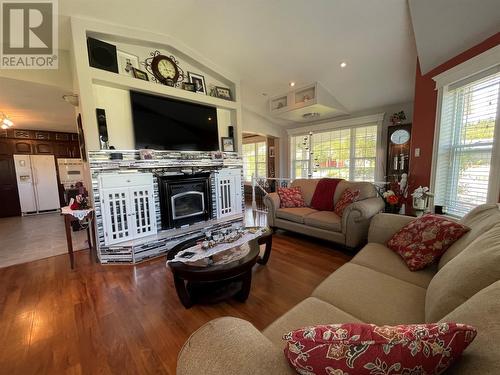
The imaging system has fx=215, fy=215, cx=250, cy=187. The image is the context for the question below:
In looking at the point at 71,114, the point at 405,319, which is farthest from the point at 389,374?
the point at 71,114

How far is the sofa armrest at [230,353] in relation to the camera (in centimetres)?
65

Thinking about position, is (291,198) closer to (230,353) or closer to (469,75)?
(469,75)

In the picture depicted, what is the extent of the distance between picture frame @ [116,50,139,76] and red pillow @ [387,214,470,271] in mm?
3804

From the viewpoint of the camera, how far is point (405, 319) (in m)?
1.06

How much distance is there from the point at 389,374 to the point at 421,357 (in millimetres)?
87

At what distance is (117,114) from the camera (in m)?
2.98

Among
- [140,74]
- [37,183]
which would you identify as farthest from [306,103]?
[37,183]

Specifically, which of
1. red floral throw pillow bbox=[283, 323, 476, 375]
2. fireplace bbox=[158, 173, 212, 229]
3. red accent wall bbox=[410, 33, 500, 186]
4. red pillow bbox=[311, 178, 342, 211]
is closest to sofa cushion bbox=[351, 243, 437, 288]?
red floral throw pillow bbox=[283, 323, 476, 375]

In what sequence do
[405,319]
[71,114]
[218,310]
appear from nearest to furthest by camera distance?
1. [405,319]
2. [218,310]
3. [71,114]

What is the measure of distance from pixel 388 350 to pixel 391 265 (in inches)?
51.0

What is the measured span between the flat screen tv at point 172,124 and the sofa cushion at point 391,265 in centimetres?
294

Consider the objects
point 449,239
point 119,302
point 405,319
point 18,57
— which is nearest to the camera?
point 405,319

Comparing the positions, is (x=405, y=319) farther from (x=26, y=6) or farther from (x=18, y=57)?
(x=18, y=57)

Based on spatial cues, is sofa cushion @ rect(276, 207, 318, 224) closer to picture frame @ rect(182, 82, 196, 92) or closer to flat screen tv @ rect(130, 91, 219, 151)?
flat screen tv @ rect(130, 91, 219, 151)
